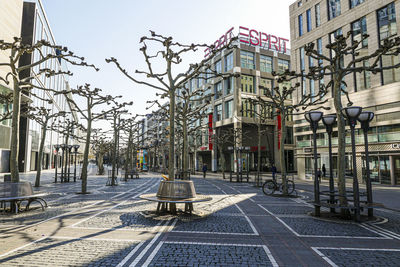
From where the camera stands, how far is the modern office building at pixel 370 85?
23.2 metres

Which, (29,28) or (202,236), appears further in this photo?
(29,28)

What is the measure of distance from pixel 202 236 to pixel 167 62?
258 inches

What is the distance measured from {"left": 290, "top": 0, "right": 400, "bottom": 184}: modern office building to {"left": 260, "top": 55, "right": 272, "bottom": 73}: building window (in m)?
18.2

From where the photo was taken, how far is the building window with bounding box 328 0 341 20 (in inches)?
1147

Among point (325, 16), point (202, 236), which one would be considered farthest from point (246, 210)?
point (325, 16)

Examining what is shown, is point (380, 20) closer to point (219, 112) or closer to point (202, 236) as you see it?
point (202, 236)

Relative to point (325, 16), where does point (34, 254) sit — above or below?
below

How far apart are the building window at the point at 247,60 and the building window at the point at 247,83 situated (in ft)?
6.45

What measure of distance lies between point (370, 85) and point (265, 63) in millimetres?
27906

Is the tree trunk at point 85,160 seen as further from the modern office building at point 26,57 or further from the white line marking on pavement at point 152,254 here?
the modern office building at point 26,57

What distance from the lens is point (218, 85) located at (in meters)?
53.6

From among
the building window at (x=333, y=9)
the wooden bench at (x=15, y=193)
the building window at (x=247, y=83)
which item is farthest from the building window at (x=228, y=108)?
the wooden bench at (x=15, y=193)

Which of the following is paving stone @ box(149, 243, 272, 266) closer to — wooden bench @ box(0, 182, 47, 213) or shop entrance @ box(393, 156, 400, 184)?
wooden bench @ box(0, 182, 47, 213)

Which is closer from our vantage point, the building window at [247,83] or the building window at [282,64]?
the building window at [247,83]
